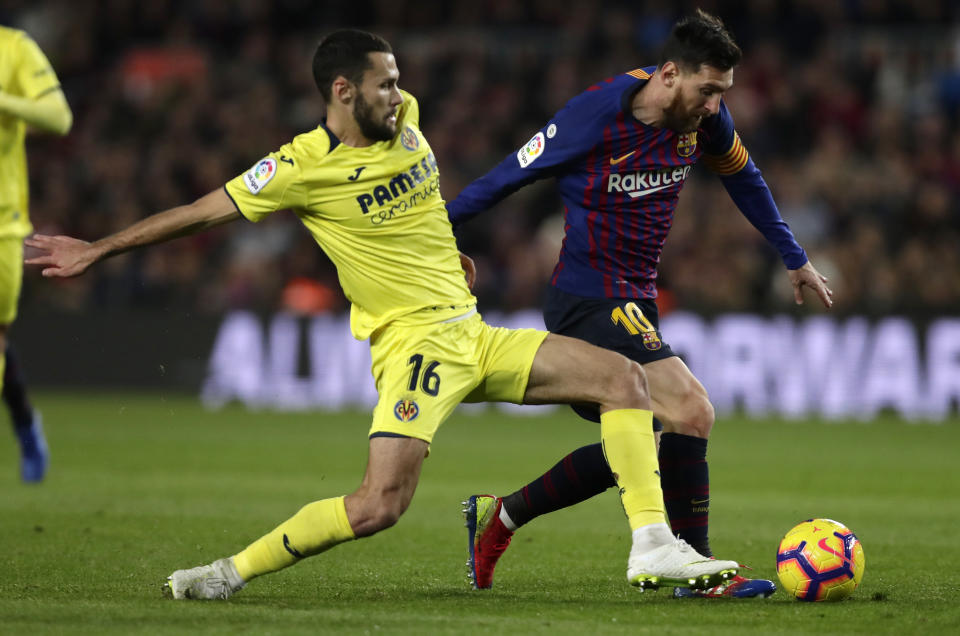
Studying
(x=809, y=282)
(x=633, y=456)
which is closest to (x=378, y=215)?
(x=633, y=456)

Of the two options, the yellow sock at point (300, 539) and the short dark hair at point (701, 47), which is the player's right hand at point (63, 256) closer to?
the yellow sock at point (300, 539)

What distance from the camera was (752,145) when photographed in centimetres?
1692

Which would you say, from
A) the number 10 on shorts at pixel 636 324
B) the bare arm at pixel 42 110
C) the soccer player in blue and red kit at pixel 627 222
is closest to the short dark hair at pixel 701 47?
the soccer player in blue and red kit at pixel 627 222

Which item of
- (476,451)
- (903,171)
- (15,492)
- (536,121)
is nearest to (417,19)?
(536,121)

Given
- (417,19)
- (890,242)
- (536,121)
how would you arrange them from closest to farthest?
1. (890,242)
2. (536,121)
3. (417,19)

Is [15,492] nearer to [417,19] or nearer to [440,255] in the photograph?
[440,255]

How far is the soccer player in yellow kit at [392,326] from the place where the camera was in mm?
4898

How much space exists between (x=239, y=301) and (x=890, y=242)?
7.81 m

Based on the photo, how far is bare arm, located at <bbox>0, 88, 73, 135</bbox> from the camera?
6.64m

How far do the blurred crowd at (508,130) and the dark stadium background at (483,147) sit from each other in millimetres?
32

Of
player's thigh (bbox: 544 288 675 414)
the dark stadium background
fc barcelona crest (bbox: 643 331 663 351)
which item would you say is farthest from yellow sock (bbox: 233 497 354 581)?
the dark stadium background

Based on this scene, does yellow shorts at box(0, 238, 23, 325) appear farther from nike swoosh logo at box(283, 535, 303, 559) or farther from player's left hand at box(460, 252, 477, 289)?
→ nike swoosh logo at box(283, 535, 303, 559)

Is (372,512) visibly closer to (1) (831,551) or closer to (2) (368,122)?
(2) (368,122)

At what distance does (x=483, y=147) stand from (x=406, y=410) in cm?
1350
